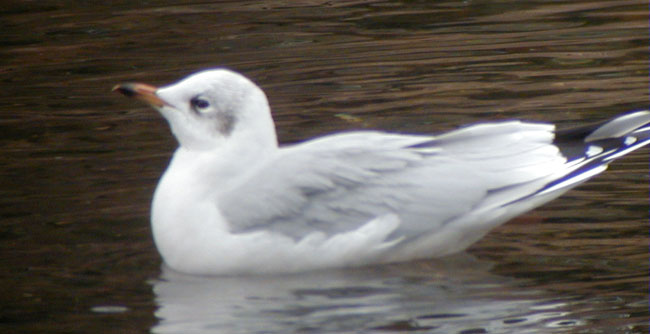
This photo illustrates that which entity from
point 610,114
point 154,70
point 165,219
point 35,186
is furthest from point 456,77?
point 165,219

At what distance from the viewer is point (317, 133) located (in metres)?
8.27

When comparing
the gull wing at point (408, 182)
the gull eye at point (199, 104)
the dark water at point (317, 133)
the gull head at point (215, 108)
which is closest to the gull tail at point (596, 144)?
the gull wing at point (408, 182)

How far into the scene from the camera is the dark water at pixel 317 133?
566 centimetres

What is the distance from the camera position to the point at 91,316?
5.68m

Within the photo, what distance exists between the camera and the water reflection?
17.8 ft

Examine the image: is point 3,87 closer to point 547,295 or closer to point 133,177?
point 133,177

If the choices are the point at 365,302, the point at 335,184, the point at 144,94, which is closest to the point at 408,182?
the point at 335,184

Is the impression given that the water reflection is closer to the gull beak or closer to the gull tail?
the gull tail

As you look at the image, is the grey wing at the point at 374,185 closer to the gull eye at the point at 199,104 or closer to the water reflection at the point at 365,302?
the water reflection at the point at 365,302

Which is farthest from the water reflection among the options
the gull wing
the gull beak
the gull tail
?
the gull beak

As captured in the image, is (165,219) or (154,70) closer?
(165,219)

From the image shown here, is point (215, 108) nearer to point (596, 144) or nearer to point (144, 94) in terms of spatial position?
point (144, 94)

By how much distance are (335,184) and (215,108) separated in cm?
60

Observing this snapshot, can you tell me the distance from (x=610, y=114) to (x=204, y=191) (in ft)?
10.1
